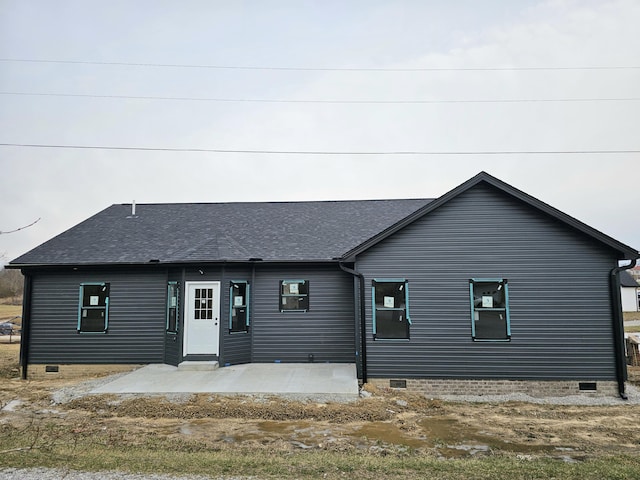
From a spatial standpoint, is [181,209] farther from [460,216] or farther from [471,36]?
[471,36]

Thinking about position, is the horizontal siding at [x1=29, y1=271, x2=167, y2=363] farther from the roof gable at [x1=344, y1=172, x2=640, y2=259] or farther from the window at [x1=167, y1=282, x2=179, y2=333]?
the roof gable at [x1=344, y1=172, x2=640, y2=259]

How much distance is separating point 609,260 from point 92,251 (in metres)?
13.4

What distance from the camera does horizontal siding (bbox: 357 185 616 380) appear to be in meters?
9.24

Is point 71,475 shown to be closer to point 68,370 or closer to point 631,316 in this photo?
point 68,370

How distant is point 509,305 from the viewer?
9438mm

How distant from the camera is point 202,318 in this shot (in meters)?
11.1

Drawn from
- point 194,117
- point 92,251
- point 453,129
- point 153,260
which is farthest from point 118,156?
point 453,129

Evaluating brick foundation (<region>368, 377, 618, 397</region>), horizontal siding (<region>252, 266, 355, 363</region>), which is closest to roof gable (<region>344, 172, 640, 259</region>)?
horizontal siding (<region>252, 266, 355, 363</region>)

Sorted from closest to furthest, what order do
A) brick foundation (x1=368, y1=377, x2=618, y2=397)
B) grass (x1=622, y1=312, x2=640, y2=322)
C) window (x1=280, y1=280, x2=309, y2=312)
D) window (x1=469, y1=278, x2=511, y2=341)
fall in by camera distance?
brick foundation (x1=368, y1=377, x2=618, y2=397)
window (x1=469, y1=278, x2=511, y2=341)
window (x1=280, y1=280, x2=309, y2=312)
grass (x1=622, y1=312, x2=640, y2=322)

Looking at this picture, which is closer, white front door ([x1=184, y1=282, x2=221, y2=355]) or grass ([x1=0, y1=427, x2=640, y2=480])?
grass ([x1=0, y1=427, x2=640, y2=480])

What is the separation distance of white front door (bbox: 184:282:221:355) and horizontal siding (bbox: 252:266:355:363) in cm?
112

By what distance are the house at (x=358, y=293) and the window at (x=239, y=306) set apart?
0.11 ft

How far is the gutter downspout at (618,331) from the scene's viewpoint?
29.5 feet

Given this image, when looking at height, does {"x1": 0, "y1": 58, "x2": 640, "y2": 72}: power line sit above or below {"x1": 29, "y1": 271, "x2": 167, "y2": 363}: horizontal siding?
above
